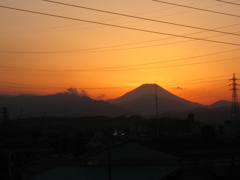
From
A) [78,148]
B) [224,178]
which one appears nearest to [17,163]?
[78,148]

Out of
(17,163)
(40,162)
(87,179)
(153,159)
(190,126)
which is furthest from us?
(190,126)

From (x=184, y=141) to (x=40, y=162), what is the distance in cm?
1416

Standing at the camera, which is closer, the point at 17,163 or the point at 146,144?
the point at 146,144

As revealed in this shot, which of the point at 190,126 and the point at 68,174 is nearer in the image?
the point at 68,174

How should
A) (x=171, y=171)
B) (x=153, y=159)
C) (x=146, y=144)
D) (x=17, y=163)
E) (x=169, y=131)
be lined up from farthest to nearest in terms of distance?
(x=169, y=131)
(x=17, y=163)
(x=146, y=144)
(x=153, y=159)
(x=171, y=171)

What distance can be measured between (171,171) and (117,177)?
3.98 m

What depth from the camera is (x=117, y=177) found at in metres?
22.3

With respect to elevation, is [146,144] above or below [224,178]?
above

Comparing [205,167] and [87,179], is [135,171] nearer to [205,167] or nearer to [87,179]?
[87,179]

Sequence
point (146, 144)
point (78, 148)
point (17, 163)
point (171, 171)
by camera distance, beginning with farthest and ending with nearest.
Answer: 1. point (78, 148)
2. point (17, 163)
3. point (146, 144)
4. point (171, 171)

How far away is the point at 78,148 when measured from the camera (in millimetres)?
52969

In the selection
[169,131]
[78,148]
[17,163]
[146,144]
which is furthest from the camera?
[169,131]

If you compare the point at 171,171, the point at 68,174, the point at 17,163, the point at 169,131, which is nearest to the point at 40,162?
the point at 17,163

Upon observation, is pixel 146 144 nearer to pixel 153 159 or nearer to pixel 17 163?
pixel 153 159
